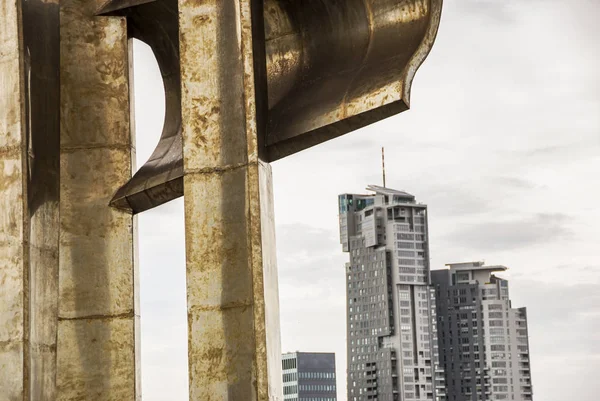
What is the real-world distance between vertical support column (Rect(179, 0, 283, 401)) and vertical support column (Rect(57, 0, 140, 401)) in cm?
221

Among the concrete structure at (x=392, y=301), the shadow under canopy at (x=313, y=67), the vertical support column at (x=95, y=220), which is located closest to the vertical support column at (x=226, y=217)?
the shadow under canopy at (x=313, y=67)

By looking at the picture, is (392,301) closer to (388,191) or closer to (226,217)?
(388,191)

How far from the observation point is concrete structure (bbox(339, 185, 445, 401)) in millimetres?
186000

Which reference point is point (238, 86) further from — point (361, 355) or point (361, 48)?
point (361, 355)

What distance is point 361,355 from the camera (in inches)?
7490

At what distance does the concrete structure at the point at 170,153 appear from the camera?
1324cm

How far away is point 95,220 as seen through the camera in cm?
1560

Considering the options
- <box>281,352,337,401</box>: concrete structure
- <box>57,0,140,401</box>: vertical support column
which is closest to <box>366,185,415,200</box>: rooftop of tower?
<box>281,352,337,401</box>: concrete structure

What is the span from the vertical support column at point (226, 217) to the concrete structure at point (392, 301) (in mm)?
172125

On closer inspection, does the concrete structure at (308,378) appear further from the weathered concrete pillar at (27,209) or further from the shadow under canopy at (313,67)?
the weathered concrete pillar at (27,209)

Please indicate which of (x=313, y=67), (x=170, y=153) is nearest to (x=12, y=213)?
(x=170, y=153)

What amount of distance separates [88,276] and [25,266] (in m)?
1.45

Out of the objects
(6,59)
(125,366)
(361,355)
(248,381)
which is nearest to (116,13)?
(6,59)

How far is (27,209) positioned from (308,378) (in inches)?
7111
